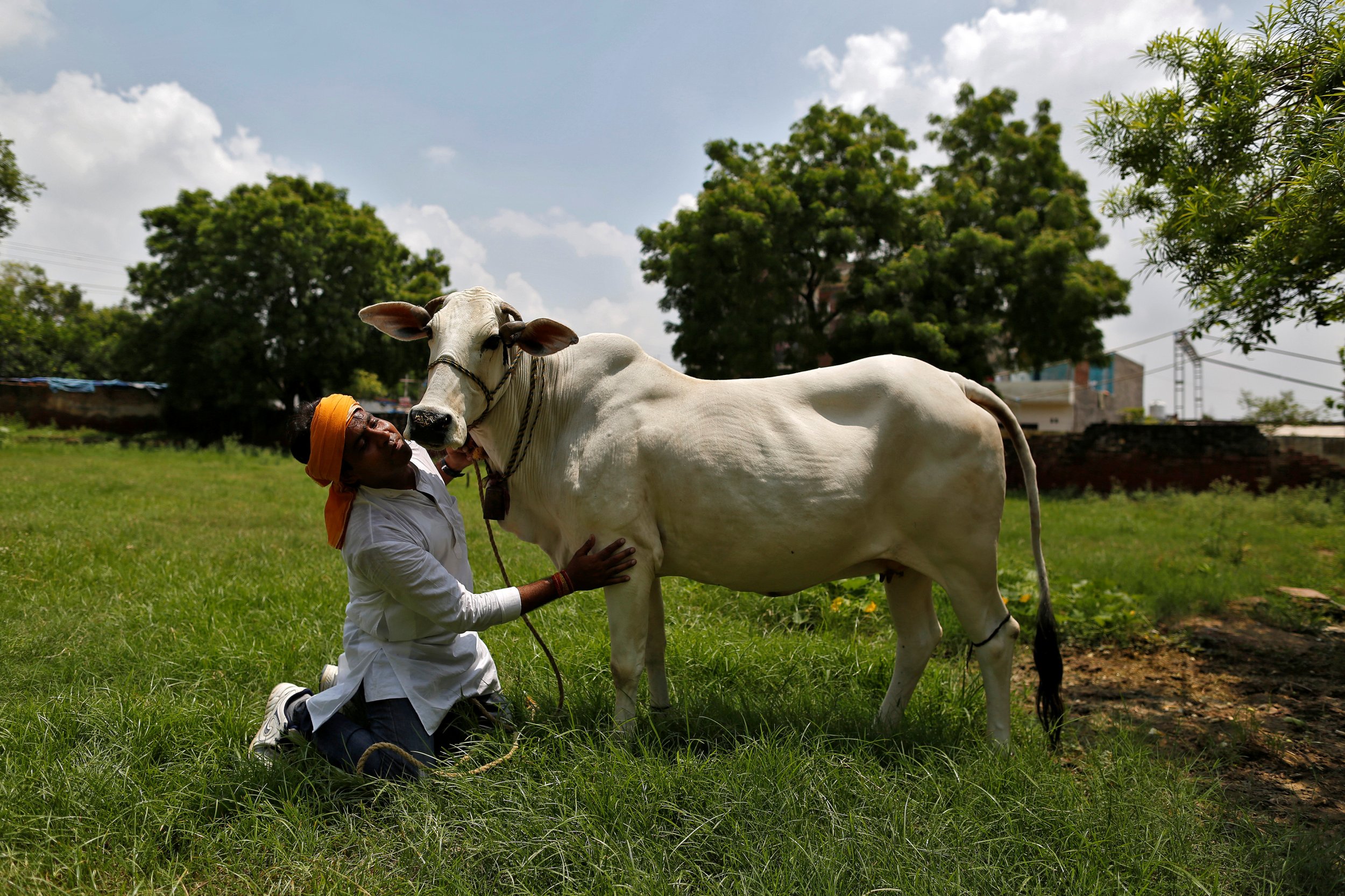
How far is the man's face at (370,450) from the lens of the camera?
105 inches

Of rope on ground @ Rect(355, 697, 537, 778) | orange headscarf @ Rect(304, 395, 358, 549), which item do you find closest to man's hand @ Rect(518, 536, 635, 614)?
rope on ground @ Rect(355, 697, 537, 778)

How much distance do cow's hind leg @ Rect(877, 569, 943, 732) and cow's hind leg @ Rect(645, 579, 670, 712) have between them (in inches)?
36.6

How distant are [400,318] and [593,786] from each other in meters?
1.86

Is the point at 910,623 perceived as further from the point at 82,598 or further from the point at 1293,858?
the point at 82,598

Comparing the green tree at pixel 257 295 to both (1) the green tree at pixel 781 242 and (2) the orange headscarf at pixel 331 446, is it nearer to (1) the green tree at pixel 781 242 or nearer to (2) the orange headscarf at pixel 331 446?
(1) the green tree at pixel 781 242

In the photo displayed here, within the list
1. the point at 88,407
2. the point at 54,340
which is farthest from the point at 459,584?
the point at 54,340

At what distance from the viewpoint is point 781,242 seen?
16.7 metres

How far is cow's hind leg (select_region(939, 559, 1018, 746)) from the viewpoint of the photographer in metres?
3.11

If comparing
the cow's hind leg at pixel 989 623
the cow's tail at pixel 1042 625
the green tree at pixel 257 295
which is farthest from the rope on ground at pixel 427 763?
the green tree at pixel 257 295

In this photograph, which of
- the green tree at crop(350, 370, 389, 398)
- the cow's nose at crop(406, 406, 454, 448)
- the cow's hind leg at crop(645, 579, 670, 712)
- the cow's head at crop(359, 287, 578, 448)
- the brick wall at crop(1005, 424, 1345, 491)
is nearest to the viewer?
the cow's nose at crop(406, 406, 454, 448)

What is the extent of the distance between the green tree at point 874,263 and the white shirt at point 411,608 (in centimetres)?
1396

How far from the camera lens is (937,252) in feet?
54.9

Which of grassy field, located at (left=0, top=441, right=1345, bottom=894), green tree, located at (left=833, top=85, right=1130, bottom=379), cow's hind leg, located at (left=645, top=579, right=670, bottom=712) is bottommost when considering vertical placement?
grassy field, located at (left=0, top=441, right=1345, bottom=894)

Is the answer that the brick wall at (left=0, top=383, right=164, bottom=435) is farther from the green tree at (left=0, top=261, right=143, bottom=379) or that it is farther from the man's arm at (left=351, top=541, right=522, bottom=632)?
the man's arm at (left=351, top=541, right=522, bottom=632)
